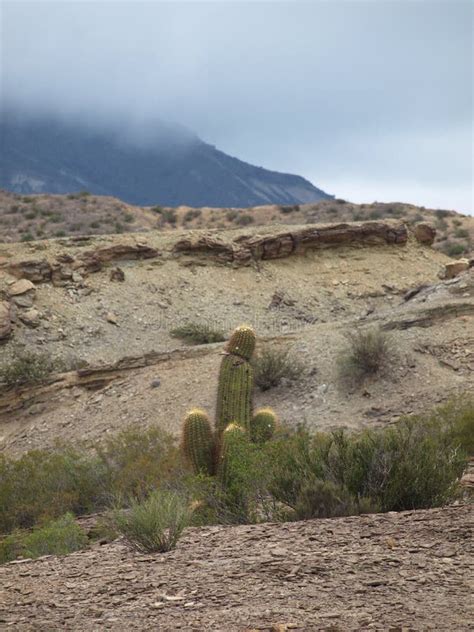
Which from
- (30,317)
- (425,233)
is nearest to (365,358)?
(30,317)

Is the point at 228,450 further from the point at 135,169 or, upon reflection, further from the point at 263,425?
the point at 135,169

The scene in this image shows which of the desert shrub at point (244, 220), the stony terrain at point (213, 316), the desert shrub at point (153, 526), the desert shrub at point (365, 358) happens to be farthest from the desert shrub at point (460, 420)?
the desert shrub at point (244, 220)

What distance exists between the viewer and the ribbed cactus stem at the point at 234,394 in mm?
14141

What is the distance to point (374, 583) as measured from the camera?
577 cm

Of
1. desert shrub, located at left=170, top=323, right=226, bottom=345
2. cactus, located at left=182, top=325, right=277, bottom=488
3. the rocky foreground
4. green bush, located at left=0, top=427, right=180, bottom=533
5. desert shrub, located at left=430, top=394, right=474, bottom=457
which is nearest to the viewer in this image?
the rocky foreground

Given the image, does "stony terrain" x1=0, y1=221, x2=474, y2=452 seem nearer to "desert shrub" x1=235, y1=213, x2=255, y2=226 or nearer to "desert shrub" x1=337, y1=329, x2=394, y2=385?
"desert shrub" x1=337, y1=329, x2=394, y2=385

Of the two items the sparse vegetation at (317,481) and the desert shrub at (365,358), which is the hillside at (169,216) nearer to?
the desert shrub at (365,358)

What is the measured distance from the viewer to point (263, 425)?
1398 cm

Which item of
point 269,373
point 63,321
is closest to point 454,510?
point 269,373

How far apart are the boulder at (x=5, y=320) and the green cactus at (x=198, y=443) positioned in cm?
1209

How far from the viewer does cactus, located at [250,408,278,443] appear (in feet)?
44.4

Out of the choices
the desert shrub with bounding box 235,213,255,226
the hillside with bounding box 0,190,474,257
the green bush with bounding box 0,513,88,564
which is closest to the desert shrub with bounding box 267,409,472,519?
the green bush with bounding box 0,513,88,564

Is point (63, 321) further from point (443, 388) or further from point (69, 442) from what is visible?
point (443, 388)

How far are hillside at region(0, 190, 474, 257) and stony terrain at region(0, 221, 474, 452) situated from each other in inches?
453
